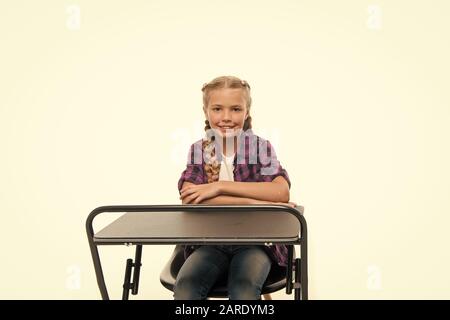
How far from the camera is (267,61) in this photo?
2975 mm

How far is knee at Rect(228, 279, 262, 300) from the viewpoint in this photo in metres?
1.62

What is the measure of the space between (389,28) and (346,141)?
669mm

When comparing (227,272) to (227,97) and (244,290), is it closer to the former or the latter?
(244,290)

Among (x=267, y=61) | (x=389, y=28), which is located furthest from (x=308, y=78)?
(x=389, y=28)

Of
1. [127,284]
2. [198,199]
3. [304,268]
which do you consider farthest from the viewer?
[127,284]

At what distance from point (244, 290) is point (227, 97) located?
0.75 m

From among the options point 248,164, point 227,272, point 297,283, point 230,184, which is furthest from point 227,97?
point 297,283

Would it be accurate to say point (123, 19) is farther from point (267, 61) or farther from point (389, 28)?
point (389, 28)

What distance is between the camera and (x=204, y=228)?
1.46 m

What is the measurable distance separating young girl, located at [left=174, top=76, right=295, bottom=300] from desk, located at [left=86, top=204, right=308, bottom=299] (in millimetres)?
117

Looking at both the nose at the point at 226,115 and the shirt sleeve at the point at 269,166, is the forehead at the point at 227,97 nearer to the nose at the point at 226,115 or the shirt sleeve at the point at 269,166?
the nose at the point at 226,115

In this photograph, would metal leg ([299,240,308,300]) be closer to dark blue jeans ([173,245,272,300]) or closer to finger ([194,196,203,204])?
dark blue jeans ([173,245,272,300])

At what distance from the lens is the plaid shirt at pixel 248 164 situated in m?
2.02

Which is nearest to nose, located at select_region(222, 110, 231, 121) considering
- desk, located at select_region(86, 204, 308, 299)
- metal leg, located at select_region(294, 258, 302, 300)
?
desk, located at select_region(86, 204, 308, 299)
